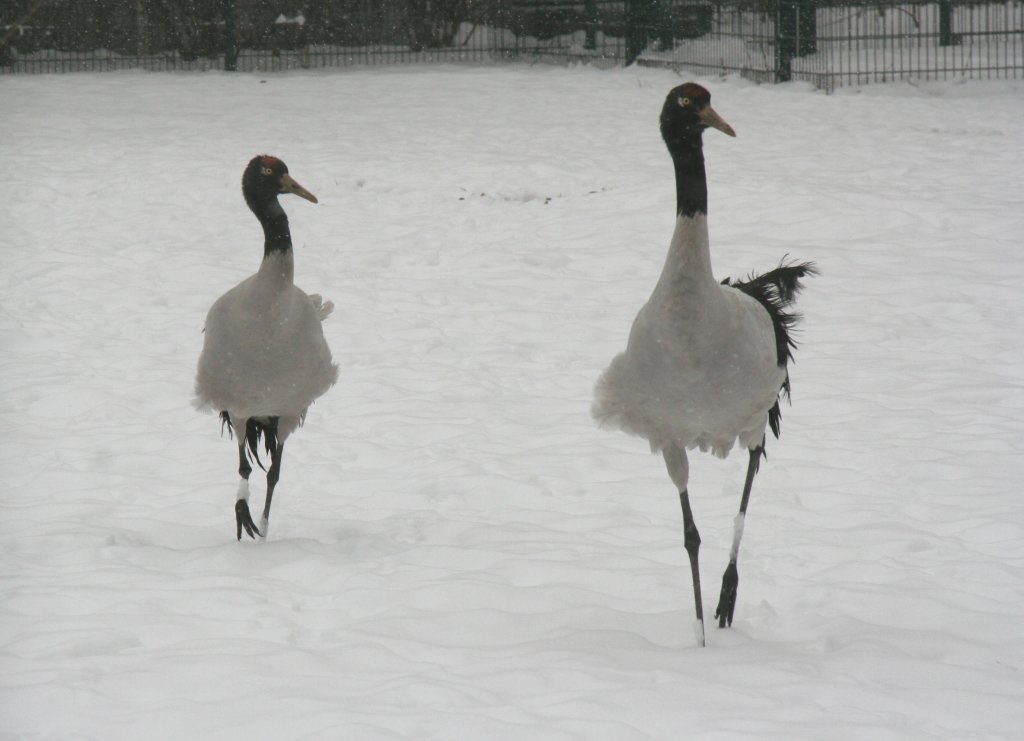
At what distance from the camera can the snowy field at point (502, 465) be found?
3480 millimetres

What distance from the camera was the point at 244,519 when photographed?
5.01m

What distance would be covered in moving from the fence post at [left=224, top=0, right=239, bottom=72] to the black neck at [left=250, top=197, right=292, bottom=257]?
46.0ft

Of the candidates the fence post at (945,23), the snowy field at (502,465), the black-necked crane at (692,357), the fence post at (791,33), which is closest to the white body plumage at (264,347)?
the snowy field at (502,465)

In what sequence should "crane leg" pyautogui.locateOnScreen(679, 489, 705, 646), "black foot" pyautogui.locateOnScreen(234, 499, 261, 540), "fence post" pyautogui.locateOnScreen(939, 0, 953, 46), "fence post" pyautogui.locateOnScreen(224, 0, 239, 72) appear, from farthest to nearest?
"fence post" pyautogui.locateOnScreen(224, 0, 239, 72) → "fence post" pyautogui.locateOnScreen(939, 0, 953, 46) → "black foot" pyautogui.locateOnScreen(234, 499, 261, 540) → "crane leg" pyautogui.locateOnScreen(679, 489, 705, 646)

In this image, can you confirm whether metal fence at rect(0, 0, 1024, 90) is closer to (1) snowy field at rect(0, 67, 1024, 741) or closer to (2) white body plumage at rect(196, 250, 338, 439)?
(1) snowy field at rect(0, 67, 1024, 741)

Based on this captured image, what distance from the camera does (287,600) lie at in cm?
425

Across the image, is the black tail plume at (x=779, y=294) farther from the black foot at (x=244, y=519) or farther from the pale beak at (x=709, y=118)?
the black foot at (x=244, y=519)

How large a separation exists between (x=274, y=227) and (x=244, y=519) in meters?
1.26

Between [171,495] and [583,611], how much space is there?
7.44 feet

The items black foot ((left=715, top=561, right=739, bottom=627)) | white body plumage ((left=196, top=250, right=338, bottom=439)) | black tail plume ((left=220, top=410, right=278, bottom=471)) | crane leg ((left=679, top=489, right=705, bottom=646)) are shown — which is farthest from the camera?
black tail plume ((left=220, top=410, right=278, bottom=471))

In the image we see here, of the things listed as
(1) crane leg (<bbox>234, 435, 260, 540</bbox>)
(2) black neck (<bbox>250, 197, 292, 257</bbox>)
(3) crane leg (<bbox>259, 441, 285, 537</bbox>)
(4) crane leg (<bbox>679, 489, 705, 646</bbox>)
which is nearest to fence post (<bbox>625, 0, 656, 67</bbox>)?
(2) black neck (<bbox>250, 197, 292, 257</bbox>)

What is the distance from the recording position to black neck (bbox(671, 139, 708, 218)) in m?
3.86

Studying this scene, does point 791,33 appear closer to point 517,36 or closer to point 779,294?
point 517,36

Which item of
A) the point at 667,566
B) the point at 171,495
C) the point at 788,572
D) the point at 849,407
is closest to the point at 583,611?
the point at 667,566
